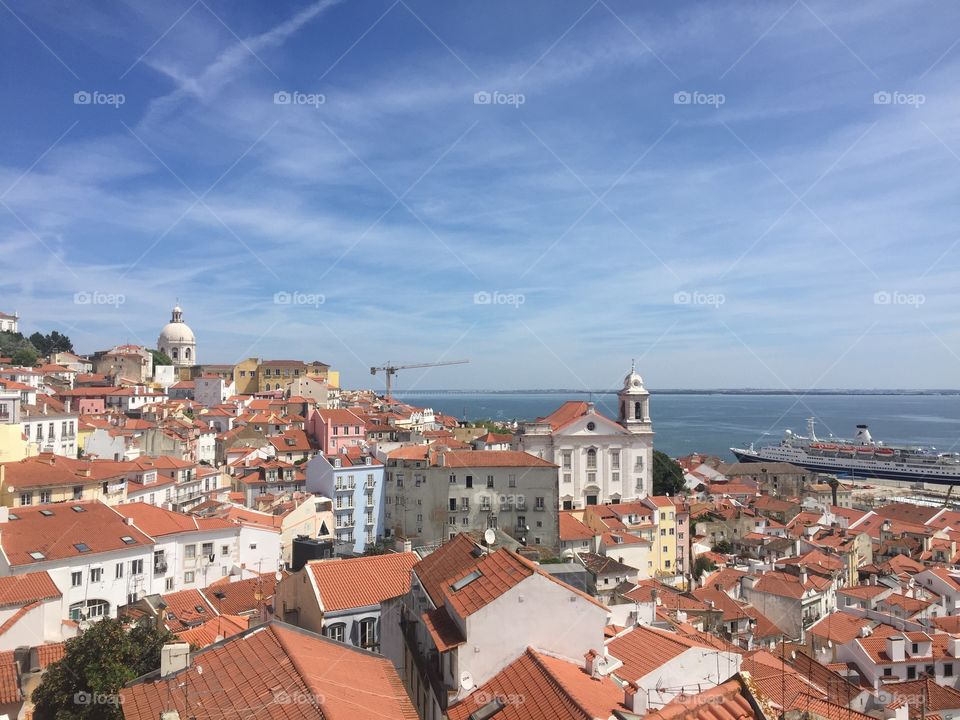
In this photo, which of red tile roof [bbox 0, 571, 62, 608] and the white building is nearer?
red tile roof [bbox 0, 571, 62, 608]

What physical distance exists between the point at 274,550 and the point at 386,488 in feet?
26.0

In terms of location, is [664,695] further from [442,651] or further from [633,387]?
[633,387]

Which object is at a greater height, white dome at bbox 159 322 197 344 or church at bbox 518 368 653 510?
white dome at bbox 159 322 197 344

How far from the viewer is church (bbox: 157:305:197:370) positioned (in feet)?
286

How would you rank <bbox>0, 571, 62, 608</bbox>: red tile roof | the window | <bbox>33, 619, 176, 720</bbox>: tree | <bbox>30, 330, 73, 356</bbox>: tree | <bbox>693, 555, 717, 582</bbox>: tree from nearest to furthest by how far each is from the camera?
<bbox>33, 619, 176, 720</bbox>: tree → the window → <bbox>0, 571, 62, 608</bbox>: red tile roof → <bbox>693, 555, 717, 582</bbox>: tree → <bbox>30, 330, 73, 356</bbox>: tree

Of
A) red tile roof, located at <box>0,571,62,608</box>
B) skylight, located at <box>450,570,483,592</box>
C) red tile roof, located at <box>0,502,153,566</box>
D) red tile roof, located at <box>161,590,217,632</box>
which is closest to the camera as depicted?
skylight, located at <box>450,570,483,592</box>

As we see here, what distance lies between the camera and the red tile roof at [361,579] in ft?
35.1

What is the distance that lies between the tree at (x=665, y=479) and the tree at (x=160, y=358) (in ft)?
193

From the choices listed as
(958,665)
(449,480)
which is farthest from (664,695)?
(449,480)

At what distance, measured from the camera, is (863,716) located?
1059 cm

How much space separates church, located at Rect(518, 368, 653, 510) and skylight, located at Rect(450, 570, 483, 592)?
34087 millimetres

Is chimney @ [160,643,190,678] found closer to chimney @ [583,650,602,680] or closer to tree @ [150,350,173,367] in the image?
chimney @ [583,650,602,680]

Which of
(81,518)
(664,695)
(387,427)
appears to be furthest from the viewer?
(387,427)

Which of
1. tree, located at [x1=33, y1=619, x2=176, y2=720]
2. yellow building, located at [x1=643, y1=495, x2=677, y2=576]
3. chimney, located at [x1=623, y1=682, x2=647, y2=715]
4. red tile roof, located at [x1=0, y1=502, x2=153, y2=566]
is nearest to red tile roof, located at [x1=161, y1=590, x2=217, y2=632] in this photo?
red tile roof, located at [x1=0, y1=502, x2=153, y2=566]
